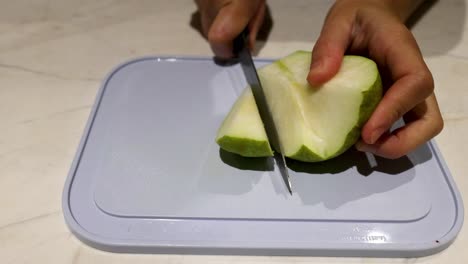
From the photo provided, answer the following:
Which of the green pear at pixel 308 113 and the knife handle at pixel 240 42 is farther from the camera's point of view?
the knife handle at pixel 240 42

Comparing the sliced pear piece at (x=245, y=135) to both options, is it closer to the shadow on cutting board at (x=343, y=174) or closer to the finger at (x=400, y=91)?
the shadow on cutting board at (x=343, y=174)

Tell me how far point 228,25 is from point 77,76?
0.35m

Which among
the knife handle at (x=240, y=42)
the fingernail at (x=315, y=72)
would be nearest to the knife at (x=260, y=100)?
the knife handle at (x=240, y=42)

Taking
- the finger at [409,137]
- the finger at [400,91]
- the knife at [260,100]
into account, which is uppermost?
the finger at [400,91]

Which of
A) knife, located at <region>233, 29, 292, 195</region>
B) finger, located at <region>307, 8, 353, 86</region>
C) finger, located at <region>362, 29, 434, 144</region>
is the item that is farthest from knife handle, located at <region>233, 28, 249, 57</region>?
finger, located at <region>362, 29, 434, 144</region>

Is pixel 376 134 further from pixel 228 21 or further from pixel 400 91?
pixel 228 21

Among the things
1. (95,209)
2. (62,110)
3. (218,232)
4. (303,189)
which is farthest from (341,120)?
(62,110)

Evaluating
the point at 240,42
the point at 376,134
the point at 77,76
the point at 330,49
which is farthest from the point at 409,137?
the point at 77,76

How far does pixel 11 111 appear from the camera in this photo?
3.35 feet

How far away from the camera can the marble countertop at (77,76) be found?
0.79 m

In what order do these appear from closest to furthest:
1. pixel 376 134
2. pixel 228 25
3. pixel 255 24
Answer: pixel 376 134 < pixel 228 25 < pixel 255 24

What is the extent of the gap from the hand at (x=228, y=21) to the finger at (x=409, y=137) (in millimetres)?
391

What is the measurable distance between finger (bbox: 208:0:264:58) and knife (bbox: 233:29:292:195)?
0.02 m

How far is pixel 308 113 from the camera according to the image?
841 mm
